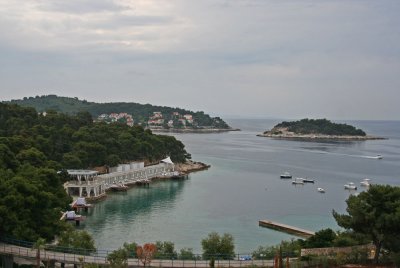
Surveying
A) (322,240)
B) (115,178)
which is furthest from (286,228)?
(115,178)

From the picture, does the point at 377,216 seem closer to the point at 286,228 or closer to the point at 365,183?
the point at 286,228

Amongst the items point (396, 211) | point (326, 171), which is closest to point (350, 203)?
point (396, 211)

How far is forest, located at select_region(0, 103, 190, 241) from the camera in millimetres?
22703

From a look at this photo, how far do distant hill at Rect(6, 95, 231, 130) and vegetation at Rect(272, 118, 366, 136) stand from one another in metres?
34.4

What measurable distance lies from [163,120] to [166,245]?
158 meters

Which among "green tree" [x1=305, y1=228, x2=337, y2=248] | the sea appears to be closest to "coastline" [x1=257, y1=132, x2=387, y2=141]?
the sea

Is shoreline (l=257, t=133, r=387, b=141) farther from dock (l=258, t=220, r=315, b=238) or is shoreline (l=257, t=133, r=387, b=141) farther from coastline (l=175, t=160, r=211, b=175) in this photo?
dock (l=258, t=220, r=315, b=238)

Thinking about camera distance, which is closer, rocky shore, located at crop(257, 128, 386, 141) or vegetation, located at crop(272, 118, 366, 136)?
rocky shore, located at crop(257, 128, 386, 141)

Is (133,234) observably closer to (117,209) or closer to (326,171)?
(117,209)

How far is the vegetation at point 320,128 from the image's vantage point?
14650 cm

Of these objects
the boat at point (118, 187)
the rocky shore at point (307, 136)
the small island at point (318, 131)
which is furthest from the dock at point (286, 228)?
the small island at point (318, 131)

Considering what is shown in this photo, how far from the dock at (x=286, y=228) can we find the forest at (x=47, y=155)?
13.2m

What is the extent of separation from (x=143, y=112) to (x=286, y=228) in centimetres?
15890

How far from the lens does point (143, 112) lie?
190 metres
